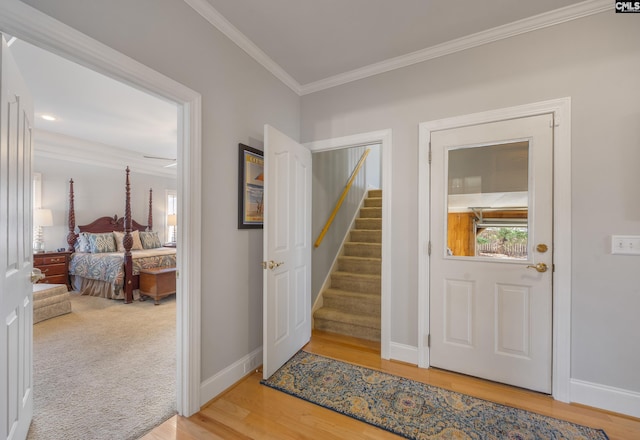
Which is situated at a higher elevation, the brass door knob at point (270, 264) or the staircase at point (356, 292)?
the brass door knob at point (270, 264)

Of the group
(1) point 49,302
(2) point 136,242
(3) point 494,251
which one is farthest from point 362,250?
(2) point 136,242

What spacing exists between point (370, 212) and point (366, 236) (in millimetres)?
687

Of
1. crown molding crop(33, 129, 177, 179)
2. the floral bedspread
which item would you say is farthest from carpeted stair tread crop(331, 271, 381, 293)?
crown molding crop(33, 129, 177, 179)

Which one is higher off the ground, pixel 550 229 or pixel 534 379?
pixel 550 229

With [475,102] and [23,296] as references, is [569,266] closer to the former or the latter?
[475,102]

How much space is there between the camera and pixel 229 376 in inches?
79.5

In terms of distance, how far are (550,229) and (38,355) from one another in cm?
452

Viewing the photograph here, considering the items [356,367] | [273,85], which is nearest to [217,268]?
[356,367]

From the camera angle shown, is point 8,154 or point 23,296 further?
point 23,296

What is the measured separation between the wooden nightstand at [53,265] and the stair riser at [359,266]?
16.2ft

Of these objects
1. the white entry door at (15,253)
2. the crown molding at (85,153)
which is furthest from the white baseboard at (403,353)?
the crown molding at (85,153)

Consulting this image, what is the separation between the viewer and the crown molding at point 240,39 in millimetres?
1798

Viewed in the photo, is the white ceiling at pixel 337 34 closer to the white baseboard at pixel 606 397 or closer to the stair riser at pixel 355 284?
the stair riser at pixel 355 284

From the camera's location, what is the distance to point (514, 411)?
1.75m
